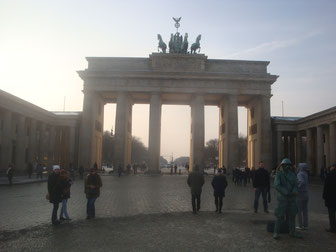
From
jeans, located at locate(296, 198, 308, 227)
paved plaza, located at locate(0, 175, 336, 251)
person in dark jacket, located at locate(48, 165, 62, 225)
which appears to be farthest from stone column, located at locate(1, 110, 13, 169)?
jeans, located at locate(296, 198, 308, 227)

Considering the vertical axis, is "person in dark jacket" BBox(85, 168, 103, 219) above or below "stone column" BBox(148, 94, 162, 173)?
below

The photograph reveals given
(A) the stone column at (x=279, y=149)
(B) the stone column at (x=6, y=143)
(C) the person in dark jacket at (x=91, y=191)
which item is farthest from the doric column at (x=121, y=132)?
(C) the person in dark jacket at (x=91, y=191)

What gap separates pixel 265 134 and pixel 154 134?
15302 mm

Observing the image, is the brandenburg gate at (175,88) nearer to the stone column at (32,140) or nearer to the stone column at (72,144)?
the stone column at (72,144)

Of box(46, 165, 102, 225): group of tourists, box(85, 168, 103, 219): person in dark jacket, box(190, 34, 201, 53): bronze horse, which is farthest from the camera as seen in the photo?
box(190, 34, 201, 53): bronze horse

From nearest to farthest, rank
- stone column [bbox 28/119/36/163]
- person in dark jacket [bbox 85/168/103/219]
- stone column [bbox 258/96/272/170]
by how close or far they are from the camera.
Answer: person in dark jacket [bbox 85/168/103/219]
stone column [bbox 28/119/36/163]
stone column [bbox 258/96/272/170]

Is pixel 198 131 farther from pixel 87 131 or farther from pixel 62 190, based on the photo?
pixel 62 190

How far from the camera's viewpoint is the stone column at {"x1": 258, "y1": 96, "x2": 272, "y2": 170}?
4666 cm

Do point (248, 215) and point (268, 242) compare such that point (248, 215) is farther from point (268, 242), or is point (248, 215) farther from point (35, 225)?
point (35, 225)

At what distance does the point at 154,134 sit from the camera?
47.2 m

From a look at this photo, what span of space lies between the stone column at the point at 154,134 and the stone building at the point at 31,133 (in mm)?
11502

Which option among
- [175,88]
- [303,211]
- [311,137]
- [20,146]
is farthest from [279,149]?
[303,211]

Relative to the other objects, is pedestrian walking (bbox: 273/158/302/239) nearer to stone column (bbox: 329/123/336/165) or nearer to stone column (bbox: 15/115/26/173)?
stone column (bbox: 329/123/336/165)

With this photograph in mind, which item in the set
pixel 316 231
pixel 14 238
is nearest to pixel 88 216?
pixel 14 238
